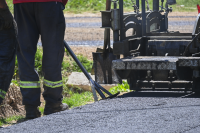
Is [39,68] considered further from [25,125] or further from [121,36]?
[25,125]

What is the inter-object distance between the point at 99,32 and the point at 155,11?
662cm

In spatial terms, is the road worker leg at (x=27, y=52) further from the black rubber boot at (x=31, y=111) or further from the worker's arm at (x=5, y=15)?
the worker's arm at (x=5, y=15)

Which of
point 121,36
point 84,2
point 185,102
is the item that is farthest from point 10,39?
point 84,2

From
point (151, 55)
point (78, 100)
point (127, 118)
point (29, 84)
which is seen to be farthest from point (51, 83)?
point (151, 55)

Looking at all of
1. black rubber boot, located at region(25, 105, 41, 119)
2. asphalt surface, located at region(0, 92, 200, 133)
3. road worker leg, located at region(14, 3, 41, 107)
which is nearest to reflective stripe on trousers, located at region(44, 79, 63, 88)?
road worker leg, located at region(14, 3, 41, 107)

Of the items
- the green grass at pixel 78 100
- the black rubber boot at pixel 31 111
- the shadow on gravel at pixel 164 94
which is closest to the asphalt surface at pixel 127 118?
the shadow on gravel at pixel 164 94

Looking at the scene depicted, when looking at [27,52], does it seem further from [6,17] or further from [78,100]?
[78,100]

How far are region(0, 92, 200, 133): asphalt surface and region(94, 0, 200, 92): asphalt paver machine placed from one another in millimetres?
436

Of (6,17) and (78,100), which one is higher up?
(6,17)

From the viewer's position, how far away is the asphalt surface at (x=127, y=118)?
12.1 ft

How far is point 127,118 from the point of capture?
13.2 feet

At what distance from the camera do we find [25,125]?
155 inches

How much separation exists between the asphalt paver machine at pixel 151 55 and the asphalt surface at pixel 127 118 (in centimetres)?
44

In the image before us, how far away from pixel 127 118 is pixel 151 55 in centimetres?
205
